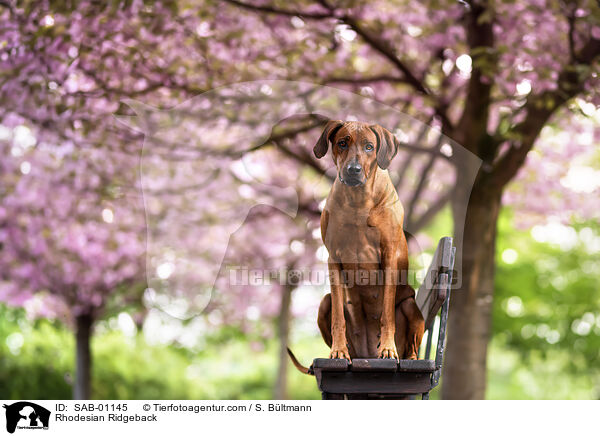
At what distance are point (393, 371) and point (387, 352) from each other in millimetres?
A: 77

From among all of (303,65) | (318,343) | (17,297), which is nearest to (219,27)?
(303,65)

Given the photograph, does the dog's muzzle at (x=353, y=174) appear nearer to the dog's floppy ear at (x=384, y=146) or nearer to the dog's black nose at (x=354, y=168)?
the dog's black nose at (x=354, y=168)

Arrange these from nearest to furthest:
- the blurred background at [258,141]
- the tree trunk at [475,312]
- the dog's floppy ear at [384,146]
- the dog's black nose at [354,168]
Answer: the dog's black nose at [354,168]
the dog's floppy ear at [384,146]
the blurred background at [258,141]
the tree trunk at [475,312]

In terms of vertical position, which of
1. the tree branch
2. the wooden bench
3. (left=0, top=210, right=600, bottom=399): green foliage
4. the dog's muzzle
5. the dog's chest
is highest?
the tree branch

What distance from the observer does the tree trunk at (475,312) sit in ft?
13.4

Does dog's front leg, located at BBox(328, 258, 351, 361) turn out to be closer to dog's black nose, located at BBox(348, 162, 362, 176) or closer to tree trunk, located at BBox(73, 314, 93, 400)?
dog's black nose, located at BBox(348, 162, 362, 176)

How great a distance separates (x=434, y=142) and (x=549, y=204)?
374 centimetres

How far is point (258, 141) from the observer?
3572 millimetres

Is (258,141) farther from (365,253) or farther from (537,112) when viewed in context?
(537,112)

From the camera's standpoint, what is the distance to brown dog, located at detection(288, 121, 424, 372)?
2.11m

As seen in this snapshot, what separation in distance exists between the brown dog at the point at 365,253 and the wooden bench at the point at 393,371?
55 mm

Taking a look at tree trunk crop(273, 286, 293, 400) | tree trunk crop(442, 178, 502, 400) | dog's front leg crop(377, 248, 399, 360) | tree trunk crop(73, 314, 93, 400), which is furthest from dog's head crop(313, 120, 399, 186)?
tree trunk crop(73, 314, 93, 400)
